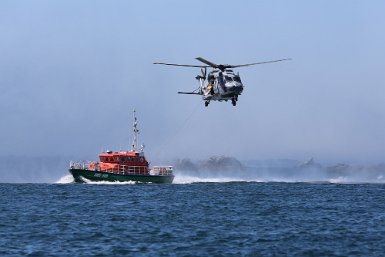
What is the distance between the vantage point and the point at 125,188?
8794cm

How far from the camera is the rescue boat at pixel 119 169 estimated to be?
314ft

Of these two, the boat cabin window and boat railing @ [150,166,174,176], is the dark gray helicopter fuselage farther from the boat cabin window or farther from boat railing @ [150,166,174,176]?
boat railing @ [150,166,174,176]

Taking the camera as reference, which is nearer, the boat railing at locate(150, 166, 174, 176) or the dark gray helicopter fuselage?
the dark gray helicopter fuselage

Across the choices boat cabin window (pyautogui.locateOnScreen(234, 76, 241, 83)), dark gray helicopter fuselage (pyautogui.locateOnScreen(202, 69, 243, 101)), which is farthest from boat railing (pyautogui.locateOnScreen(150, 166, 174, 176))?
boat cabin window (pyautogui.locateOnScreen(234, 76, 241, 83))

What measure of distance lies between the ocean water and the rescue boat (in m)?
19.2

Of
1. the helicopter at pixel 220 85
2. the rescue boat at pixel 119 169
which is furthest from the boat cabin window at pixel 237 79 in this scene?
the rescue boat at pixel 119 169

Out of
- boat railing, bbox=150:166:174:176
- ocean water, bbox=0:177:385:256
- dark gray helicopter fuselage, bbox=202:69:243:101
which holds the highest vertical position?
dark gray helicopter fuselage, bbox=202:69:243:101

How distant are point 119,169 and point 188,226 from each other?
49.3 m

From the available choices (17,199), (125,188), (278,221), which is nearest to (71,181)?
(125,188)

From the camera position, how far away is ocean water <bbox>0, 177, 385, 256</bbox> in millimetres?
38938

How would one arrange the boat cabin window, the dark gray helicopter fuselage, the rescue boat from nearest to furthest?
the dark gray helicopter fuselage → the boat cabin window → the rescue boat

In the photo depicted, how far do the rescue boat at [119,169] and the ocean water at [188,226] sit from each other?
63.0 feet

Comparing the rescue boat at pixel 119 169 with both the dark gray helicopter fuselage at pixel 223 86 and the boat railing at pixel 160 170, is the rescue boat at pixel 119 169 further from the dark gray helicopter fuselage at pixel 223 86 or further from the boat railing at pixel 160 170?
the dark gray helicopter fuselage at pixel 223 86

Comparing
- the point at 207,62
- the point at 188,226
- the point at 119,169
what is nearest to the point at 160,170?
the point at 119,169
